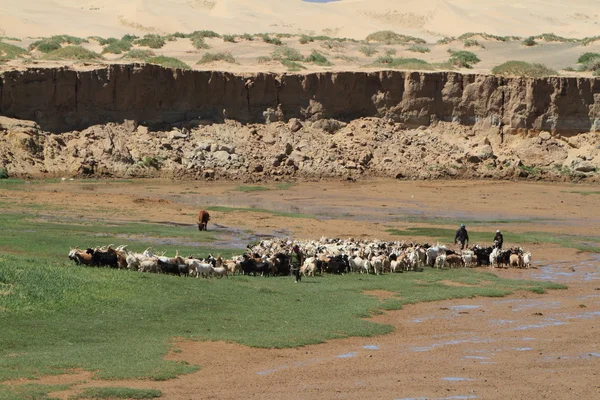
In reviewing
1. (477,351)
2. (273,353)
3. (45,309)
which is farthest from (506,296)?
(45,309)

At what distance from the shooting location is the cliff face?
60.4 metres

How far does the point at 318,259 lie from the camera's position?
87.7 feet

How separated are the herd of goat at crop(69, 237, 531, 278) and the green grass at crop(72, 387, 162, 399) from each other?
403 inches

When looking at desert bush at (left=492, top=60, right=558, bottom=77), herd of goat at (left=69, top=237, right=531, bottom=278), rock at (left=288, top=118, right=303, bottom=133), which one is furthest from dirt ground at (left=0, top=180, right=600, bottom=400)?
desert bush at (left=492, top=60, right=558, bottom=77)

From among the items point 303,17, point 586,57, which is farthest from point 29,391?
point 303,17

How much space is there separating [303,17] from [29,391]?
371ft

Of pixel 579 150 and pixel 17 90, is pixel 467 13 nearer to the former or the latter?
pixel 579 150

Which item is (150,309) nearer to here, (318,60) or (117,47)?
(318,60)

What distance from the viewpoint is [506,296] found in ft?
80.1

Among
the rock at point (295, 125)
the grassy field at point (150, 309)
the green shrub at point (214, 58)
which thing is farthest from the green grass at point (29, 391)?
the green shrub at point (214, 58)

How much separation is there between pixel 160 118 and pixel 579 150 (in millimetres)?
26461

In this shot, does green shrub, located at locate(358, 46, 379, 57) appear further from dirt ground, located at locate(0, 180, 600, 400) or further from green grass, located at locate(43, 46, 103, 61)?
dirt ground, located at locate(0, 180, 600, 400)

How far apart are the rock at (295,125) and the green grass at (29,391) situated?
48983 mm

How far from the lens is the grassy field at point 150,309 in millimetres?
15250
